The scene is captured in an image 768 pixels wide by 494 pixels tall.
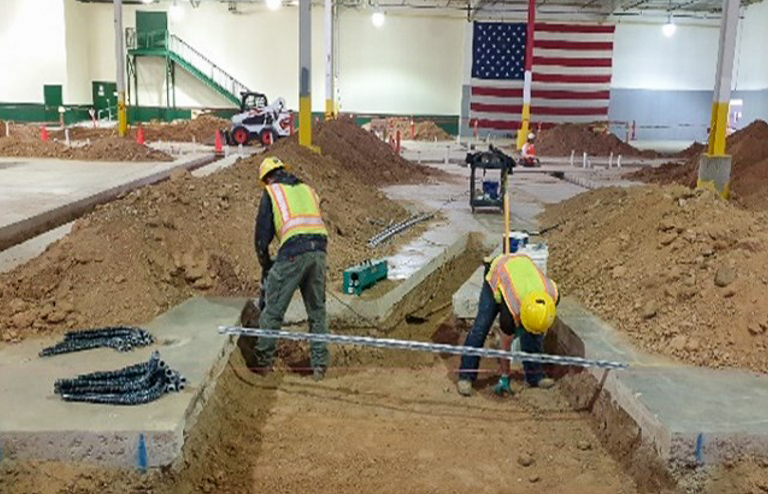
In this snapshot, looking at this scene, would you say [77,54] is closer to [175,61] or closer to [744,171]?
[175,61]

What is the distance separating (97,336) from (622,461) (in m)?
4.17

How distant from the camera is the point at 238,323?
22.3 feet

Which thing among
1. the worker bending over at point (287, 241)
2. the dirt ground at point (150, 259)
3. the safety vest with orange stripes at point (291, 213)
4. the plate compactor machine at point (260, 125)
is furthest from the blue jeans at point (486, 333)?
the plate compactor machine at point (260, 125)

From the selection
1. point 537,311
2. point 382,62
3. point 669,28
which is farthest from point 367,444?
point 669,28

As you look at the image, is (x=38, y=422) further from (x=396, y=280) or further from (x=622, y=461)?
(x=396, y=280)

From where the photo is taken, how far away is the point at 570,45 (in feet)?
104

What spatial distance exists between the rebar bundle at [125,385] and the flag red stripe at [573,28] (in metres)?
29.0

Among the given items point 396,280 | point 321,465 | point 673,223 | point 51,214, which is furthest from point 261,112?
point 321,465

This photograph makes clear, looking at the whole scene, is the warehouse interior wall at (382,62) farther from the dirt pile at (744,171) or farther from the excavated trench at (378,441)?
the excavated trench at (378,441)

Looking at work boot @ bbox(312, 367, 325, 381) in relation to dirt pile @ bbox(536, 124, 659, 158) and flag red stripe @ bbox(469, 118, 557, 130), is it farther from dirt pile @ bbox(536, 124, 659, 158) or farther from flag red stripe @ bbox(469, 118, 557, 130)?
flag red stripe @ bbox(469, 118, 557, 130)

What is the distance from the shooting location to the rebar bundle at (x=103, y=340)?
19.2ft

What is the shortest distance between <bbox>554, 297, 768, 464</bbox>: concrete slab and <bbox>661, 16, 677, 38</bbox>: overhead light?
2824 centimetres

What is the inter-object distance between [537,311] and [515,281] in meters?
0.35

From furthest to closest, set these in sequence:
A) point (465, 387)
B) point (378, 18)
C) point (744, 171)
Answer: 1. point (378, 18)
2. point (744, 171)
3. point (465, 387)
